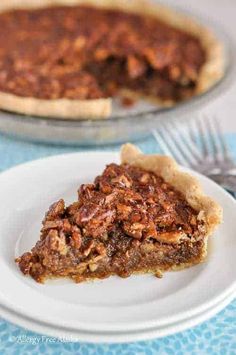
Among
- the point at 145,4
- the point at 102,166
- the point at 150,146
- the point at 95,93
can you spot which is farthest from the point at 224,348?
the point at 145,4

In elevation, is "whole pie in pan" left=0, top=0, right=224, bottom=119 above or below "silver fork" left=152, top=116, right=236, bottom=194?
below

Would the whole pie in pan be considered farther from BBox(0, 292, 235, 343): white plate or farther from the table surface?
BBox(0, 292, 235, 343): white plate

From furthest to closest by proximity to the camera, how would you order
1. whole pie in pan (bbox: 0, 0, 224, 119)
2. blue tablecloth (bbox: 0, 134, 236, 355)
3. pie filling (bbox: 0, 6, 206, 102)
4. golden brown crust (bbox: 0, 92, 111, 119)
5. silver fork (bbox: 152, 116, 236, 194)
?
pie filling (bbox: 0, 6, 206, 102)
whole pie in pan (bbox: 0, 0, 224, 119)
golden brown crust (bbox: 0, 92, 111, 119)
silver fork (bbox: 152, 116, 236, 194)
blue tablecloth (bbox: 0, 134, 236, 355)

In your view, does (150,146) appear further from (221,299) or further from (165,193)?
(221,299)

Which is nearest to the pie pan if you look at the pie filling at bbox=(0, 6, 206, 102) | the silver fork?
the silver fork

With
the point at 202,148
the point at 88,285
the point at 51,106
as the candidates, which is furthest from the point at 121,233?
the point at 51,106
